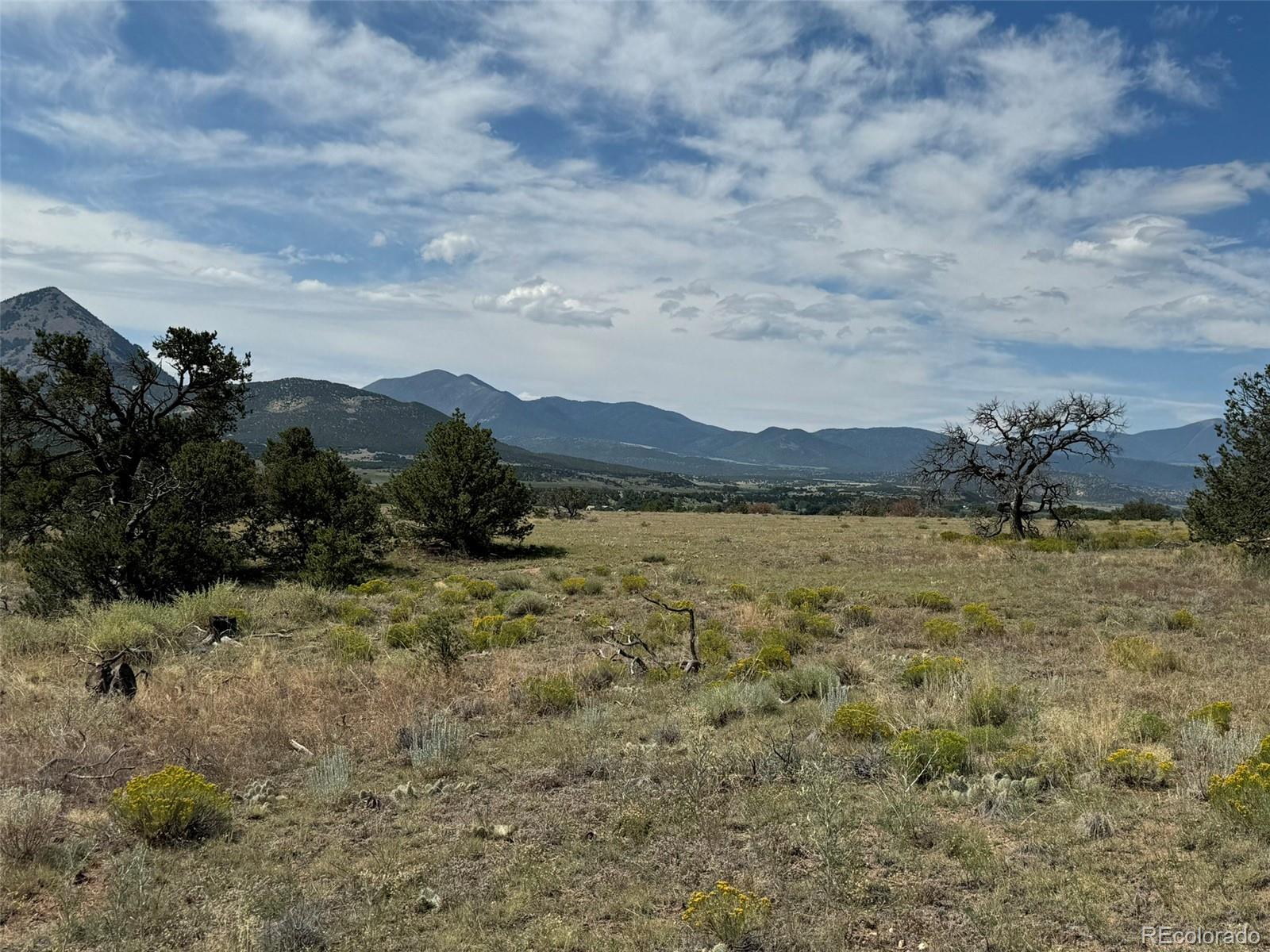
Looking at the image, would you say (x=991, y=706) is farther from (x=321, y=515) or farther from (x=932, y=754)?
(x=321, y=515)

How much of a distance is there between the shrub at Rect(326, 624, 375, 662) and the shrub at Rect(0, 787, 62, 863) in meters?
5.71

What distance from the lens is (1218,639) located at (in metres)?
11.9

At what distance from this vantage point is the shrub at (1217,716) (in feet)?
23.1

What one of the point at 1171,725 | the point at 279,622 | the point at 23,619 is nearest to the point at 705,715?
the point at 1171,725

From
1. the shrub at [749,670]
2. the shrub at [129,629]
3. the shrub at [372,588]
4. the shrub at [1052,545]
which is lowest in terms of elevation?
the shrub at [372,588]

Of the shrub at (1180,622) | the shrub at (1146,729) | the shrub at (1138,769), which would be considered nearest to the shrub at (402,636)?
the shrub at (1138,769)

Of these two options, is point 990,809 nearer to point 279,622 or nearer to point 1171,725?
point 1171,725

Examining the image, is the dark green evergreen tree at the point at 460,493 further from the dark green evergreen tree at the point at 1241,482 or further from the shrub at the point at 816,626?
the dark green evergreen tree at the point at 1241,482

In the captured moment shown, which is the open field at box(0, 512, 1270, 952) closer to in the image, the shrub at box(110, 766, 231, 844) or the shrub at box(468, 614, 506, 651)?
the shrub at box(110, 766, 231, 844)

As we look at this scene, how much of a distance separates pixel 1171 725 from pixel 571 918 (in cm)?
629

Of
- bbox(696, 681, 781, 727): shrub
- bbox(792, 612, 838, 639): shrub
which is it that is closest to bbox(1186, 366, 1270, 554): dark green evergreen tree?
bbox(792, 612, 838, 639): shrub

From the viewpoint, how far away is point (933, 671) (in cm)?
937

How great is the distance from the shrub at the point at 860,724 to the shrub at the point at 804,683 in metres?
1.48

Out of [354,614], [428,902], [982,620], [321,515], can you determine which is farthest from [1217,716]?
[321,515]
